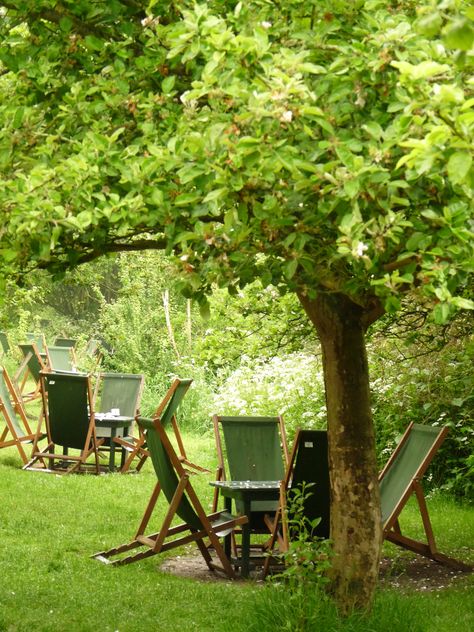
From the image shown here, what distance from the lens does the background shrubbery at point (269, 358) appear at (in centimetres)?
752

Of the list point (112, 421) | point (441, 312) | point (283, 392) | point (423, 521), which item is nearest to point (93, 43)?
point (441, 312)

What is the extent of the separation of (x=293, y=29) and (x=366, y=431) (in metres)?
2.24

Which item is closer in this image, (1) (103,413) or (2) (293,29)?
(2) (293,29)

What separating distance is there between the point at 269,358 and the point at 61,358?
3595 millimetres

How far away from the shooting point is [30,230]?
11.7ft

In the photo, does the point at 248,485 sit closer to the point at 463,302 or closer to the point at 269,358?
the point at 463,302

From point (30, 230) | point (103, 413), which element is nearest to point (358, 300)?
point (30, 230)

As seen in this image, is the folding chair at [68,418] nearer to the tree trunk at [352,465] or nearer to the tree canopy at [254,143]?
the tree trunk at [352,465]

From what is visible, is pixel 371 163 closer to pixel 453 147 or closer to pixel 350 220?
pixel 350 220

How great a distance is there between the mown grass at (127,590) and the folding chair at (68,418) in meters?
0.98

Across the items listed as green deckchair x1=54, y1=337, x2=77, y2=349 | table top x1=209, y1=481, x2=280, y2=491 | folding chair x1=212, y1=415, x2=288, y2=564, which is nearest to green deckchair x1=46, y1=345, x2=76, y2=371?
green deckchair x1=54, y1=337, x2=77, y2=349

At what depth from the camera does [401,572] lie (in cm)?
661

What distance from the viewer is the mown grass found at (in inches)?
194

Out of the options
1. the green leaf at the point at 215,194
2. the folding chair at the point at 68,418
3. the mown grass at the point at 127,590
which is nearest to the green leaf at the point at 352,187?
the green leaf at the point at 215,194
